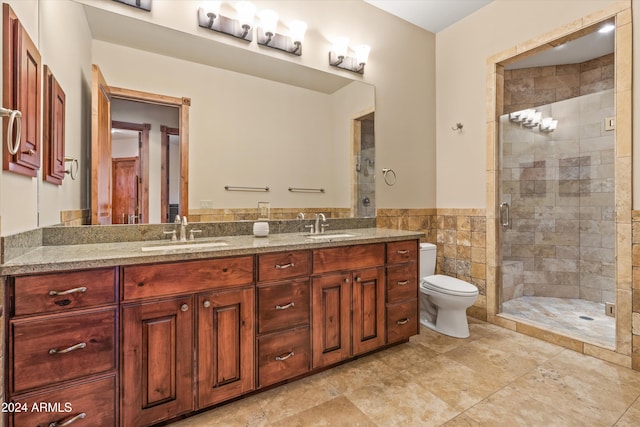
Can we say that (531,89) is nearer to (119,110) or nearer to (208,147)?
(208,147)

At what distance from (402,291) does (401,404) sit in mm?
764

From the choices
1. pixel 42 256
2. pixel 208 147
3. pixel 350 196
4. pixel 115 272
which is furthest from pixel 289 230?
pixel 42 256

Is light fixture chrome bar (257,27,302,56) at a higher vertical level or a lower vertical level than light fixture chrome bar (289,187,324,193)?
higher

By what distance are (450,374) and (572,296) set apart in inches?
94.9

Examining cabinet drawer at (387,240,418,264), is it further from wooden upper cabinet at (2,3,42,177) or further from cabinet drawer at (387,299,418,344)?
wooden upper cabinet at (2,3,42,177)

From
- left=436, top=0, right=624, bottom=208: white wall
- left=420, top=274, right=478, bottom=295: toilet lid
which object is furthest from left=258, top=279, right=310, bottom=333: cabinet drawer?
A: left=436, top=0, right=624, bottom=208: white wall

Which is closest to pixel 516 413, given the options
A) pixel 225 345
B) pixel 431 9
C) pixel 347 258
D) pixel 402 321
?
pixel 402 321

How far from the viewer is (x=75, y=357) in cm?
120

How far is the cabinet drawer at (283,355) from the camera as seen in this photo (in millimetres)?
1632

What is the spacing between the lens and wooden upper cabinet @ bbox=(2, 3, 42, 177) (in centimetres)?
112

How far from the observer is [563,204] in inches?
133

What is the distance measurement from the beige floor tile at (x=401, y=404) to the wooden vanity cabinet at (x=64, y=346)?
3.90 feet

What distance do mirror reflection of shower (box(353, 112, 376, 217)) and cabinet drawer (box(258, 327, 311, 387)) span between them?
127 cm

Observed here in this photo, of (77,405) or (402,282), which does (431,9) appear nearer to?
(402,282)
